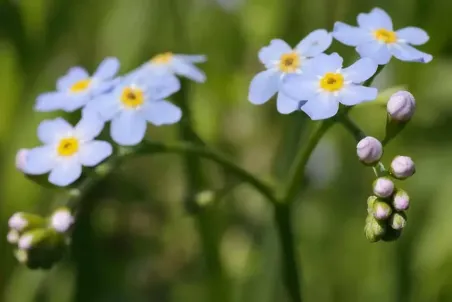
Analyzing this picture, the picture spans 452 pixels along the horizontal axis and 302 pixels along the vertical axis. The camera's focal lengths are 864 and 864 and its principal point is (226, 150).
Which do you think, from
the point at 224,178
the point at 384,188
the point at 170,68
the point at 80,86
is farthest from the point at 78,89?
the point at 224,178

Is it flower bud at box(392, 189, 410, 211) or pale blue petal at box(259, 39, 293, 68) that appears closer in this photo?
flower bud at box(392, 189, 410, 211)

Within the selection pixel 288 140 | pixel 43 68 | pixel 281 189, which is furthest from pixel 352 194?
pixel 43 68

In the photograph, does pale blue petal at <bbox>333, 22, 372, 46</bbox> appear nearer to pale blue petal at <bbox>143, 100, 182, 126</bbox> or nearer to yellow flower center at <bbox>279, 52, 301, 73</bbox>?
yellow flower center at <bbox>279, 52, 301, 73</bbox>

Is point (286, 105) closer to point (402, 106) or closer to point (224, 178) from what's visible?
point (402, 106)

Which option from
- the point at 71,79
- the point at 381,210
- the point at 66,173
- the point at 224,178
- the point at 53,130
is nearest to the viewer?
the point at 381,210

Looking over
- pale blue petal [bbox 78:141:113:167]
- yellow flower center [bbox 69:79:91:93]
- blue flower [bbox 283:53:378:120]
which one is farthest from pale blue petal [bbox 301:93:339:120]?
yellow flower center [bbox 69:79:91:93]

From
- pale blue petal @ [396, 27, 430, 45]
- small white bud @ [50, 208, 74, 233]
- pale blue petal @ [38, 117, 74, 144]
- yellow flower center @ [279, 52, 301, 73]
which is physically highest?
yellow flower center @ [279, 52, 301, 73]
